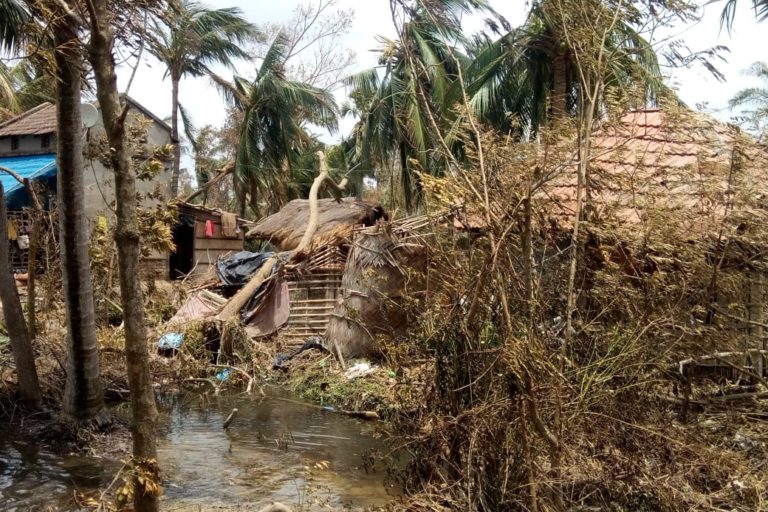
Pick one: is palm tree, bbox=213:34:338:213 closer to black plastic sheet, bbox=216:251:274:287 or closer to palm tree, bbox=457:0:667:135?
palm tree, bbox=457:0:667:135

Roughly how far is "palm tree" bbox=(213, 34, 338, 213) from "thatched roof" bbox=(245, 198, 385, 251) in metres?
7.72

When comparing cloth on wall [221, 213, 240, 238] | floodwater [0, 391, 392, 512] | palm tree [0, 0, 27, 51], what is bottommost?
floodwater [0, 391, 392, 512]

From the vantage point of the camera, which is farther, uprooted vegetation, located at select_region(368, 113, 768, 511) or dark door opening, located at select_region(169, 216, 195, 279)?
dark door opening, located at select_region(169, 216, 195, 279)

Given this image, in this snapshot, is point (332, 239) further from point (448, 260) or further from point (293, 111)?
point (293, 111)

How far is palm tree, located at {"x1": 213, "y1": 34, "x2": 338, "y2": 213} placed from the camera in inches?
962

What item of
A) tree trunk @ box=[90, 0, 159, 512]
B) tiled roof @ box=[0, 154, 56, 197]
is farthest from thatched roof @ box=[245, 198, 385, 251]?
tree trunk @ box=[90, 0, 159, 512]

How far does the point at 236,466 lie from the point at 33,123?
56.6 ft

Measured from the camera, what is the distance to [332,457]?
775cm

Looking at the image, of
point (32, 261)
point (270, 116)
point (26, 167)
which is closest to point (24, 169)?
point (26, 167)

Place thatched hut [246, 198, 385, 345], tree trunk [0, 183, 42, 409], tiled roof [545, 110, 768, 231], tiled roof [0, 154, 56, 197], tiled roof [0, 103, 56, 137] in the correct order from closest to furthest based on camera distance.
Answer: tiled roof [545, 110, 768, 231] → tree trunk [0, 183, 42, 409] → thatched hut [246, 198, 385, 345] → tiled roof [0, 154, 56, 197] → tiled roof [0, 103, 56, 137]

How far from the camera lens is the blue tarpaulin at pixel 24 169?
1802 centimetres

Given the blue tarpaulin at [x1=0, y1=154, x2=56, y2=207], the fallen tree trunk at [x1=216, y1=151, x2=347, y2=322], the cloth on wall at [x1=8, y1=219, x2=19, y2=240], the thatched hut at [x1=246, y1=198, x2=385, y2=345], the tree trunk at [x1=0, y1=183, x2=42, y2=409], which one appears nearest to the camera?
the tree trunk at [x1=0, y1=183, x2=42, y2=409]

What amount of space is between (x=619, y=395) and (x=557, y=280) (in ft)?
2.73

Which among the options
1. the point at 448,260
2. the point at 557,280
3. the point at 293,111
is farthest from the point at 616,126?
the point at 293,111
